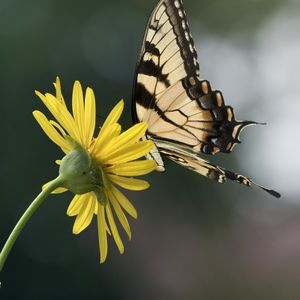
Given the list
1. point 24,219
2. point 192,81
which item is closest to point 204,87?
point 192,81

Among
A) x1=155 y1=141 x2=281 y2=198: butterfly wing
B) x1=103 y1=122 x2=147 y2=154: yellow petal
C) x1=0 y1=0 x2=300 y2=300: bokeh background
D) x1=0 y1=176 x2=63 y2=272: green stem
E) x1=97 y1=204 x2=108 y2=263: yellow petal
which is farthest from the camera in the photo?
x1=0 y1=0 x2=300 y2=300: bokeh background

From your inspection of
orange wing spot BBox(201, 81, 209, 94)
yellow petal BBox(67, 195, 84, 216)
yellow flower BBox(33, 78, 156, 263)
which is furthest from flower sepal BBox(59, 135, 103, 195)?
orange wing spot BBox(201, 81, 209, 94)

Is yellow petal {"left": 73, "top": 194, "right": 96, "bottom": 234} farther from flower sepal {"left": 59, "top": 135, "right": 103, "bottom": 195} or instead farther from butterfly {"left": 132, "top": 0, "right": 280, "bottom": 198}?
butterfly {"left": 132, "top": 0, "right": 280, "bottom": 198}

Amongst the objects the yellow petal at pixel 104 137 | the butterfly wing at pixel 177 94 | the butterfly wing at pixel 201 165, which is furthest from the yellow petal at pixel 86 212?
the butterfly wing at pixel 177 94

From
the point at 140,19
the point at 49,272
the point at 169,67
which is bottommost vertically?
the point at 49,272

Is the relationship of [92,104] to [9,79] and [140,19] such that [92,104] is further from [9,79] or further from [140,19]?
[140,19]

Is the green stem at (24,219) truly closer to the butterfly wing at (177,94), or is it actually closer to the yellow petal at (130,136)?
the yellow petal at (130,136)

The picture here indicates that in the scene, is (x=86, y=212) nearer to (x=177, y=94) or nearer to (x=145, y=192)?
(x=177, y=94)

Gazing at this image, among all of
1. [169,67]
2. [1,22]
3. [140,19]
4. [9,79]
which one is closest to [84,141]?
[169,67]
